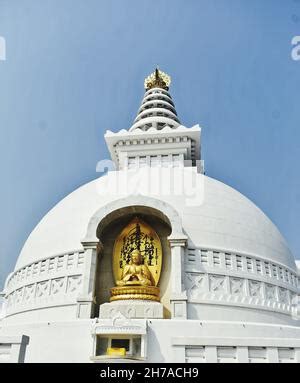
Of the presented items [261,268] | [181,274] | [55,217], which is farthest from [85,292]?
[261,268]

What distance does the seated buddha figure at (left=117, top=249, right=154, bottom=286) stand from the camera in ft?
47.1

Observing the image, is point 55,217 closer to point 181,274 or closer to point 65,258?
point 65,258

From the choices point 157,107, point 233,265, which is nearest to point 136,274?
point 233,265

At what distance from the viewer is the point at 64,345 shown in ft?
39.5

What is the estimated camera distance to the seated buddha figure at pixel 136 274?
1435 centimetres

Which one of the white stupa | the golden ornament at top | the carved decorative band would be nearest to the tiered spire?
the golden ornament at top

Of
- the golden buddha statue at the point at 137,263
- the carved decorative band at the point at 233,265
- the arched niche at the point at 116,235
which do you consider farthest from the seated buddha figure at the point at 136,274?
the carved decorative band at the point at 233,265

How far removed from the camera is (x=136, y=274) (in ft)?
47.6

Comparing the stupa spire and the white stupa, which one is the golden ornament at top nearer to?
the stupa spire

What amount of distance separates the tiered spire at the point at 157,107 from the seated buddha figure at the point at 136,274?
563 inches

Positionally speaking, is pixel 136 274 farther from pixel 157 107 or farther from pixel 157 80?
pixel 157 80

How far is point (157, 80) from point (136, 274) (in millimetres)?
22488
